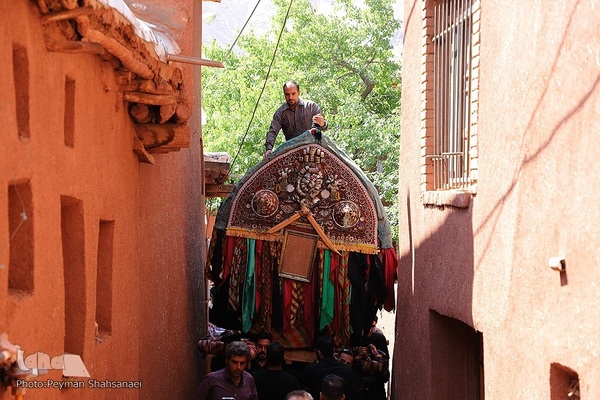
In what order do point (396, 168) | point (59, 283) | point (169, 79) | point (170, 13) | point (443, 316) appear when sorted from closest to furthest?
point (59, 283) < point (169, 79) < point (170, 13) < point (443, 316) < point (396, 168)

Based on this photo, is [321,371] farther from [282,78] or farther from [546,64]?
[282,78]

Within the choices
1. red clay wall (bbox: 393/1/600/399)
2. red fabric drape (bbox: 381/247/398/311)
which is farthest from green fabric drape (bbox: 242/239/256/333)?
red clay wall (bbox: 393/1/600/399)

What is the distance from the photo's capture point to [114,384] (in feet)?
20.2

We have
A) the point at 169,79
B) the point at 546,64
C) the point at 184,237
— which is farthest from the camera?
the point at 184,237

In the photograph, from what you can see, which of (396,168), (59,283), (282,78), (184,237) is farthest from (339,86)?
(59,283)

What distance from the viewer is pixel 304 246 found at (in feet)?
36.8

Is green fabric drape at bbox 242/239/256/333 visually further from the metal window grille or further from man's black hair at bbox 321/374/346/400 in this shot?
man's black hair at bbox 321/374/346/400

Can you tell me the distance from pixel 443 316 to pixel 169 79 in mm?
3342

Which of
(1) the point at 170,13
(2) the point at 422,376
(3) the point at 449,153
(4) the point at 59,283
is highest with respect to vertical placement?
(1) the point at 170,13

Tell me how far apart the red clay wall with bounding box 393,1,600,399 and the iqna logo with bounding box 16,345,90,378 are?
2473mm

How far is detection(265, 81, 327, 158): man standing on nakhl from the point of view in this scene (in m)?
12.5

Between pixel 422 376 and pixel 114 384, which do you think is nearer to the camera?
pixel 114 384

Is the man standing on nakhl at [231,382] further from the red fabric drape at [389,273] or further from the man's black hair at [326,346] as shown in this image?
the red fabric drape at [389,273]

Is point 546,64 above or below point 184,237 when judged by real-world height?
above
